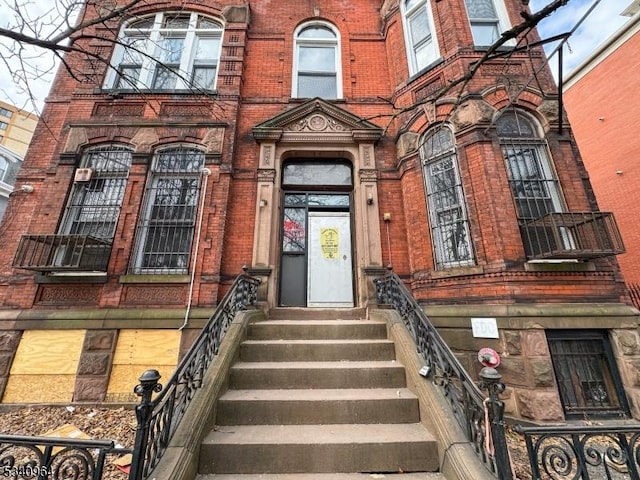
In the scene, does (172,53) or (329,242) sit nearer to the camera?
(329,242)

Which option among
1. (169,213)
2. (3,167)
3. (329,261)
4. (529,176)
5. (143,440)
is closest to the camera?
(143,440)

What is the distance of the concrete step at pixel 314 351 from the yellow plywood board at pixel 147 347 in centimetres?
188

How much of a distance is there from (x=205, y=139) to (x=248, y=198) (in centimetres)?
163

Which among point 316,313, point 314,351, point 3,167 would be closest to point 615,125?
point 316,313

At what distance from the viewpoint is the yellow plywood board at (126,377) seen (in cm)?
480

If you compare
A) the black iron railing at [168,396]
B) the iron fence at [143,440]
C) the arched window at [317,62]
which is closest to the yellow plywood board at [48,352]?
the iron fence at [143,440]

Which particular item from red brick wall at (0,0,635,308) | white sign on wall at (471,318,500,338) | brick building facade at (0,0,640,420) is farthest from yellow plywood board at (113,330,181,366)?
white sign on wall at (471,318,500,338)

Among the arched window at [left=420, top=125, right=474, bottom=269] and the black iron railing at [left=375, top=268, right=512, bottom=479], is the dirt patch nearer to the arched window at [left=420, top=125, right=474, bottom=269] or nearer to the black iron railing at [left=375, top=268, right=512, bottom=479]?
the black iron railing at [left=375, top=268, right=512, bottom=479]

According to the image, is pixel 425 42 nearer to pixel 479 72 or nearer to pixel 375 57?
pixel 375 57

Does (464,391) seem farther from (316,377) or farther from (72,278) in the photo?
(72,278)

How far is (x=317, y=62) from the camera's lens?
7.90 m

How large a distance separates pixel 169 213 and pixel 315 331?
3970 mm

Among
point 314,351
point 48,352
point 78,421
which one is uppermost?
point 314,351

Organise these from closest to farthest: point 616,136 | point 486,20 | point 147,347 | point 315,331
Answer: point 315,331 → point 147,347 → point 486,20 → point 616,136
